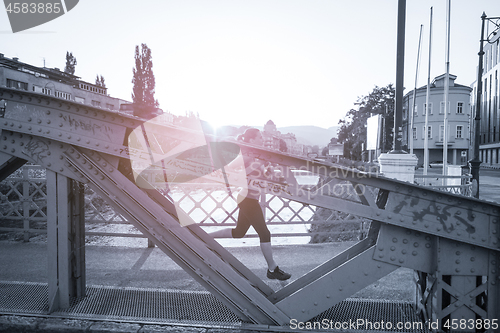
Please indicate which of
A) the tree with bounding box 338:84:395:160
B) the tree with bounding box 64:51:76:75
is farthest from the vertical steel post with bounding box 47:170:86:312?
the tree with bounding box 64:51:76:75

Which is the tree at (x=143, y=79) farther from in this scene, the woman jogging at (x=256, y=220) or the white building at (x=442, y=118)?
the woman jogging at (x=256, y=220)

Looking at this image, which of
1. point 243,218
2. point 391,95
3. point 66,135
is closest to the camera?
point 66,135

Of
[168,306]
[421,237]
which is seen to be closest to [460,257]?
[421,237]

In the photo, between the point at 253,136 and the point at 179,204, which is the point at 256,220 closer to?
the point at 253,136

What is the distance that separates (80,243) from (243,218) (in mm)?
2176

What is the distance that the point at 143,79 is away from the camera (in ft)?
175

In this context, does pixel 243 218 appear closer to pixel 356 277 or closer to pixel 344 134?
pixel 356 277

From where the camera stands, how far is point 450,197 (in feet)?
10.8

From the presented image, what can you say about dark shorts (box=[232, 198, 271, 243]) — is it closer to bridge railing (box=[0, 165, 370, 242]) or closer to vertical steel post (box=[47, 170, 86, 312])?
bridge railing (box=[0, 165, 370, 242])

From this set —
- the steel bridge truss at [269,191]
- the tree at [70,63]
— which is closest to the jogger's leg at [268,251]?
the steel bridge truss at [269,191]

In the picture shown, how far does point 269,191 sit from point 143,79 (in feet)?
179

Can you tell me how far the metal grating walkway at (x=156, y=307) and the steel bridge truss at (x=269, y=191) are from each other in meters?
0.29

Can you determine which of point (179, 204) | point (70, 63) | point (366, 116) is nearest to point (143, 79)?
point (70, 63)

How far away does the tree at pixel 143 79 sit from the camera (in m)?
52.9
